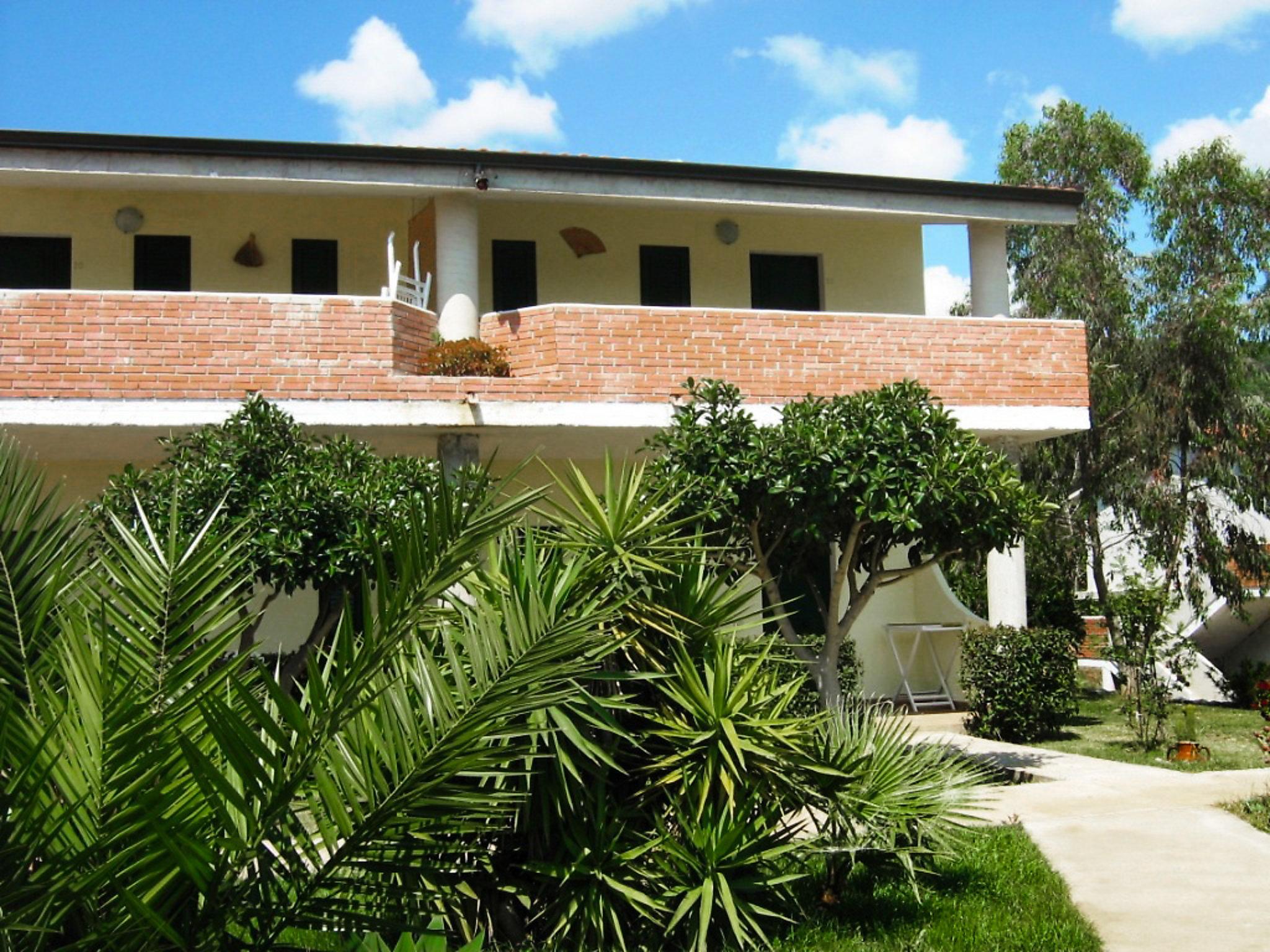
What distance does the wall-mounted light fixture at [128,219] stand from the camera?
16453 mm

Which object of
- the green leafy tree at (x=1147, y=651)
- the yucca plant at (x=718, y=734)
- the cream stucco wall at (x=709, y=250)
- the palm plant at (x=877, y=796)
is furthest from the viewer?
the cream stucco wall at (x=709, y=250)

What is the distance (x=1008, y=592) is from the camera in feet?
55.5

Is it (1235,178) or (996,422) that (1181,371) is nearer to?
(1235,178)

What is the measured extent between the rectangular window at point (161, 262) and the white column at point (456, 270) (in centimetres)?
388

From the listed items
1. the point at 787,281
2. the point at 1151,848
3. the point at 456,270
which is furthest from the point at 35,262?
the point at 1151,848

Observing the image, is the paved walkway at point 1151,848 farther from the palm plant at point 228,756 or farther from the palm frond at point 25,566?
the palm frond at point 25,566

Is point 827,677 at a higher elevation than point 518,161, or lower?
lower

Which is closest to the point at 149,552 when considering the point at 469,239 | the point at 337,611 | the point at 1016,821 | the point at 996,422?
the point at 1016,821

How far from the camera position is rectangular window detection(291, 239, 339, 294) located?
55.9ft

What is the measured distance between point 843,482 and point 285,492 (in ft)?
14.1

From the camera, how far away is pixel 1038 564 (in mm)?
24219

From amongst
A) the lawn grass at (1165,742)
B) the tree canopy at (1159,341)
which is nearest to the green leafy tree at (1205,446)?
the tree canopy at (1159,341)

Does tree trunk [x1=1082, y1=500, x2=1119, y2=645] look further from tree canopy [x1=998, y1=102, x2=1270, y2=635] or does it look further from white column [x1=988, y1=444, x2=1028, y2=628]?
white column [x1=988, y1=444, x2=1028, y2=628]

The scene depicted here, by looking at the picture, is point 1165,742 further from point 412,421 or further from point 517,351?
point 412,421
